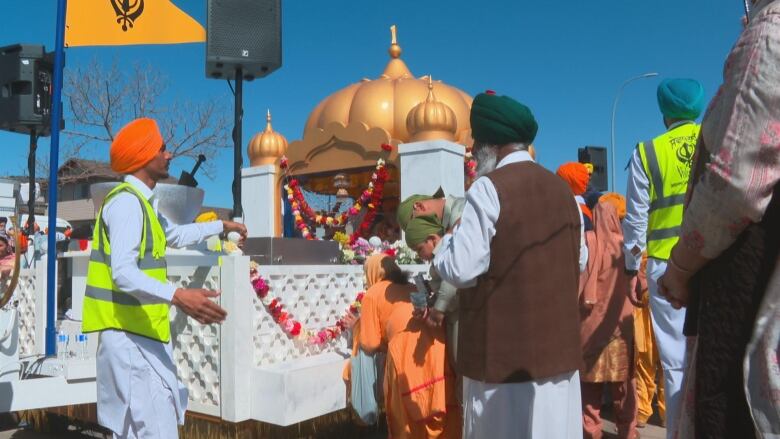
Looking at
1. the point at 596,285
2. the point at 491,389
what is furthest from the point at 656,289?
the point at 491,389

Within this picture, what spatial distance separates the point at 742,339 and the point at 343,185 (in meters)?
9.62

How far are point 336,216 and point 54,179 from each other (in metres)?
6.08

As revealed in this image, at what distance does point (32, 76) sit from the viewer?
5184 mm

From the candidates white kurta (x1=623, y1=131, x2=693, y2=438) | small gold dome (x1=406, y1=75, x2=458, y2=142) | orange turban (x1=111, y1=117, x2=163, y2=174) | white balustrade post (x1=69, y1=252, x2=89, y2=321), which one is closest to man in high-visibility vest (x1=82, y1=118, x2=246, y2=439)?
orange turban (x1=111, y1=117, x2=163, y2=174)

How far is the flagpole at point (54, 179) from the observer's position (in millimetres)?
4953

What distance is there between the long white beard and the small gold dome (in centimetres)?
516

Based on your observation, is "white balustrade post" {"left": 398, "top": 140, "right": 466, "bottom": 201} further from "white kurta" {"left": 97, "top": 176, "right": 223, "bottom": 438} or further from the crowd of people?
"white kurta" {"left": 97, "top": 176, "right": 223, "bottom": 438}

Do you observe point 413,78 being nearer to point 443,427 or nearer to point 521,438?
point 443,427

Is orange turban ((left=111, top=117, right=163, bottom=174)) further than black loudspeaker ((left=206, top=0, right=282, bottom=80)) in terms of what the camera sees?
No

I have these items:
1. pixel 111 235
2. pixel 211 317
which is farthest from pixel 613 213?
pixel 111 235

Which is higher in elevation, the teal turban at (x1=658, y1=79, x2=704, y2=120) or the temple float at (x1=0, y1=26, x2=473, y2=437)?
the teal turban at (x1=658, y1=79, x2=704, y2=120)

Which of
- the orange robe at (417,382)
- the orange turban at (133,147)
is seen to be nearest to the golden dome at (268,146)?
the orange robe at (417,382)

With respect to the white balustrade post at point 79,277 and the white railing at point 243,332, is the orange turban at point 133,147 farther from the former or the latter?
the white balustrade post at point 79,277

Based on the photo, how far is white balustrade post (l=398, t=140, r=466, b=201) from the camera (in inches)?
287
